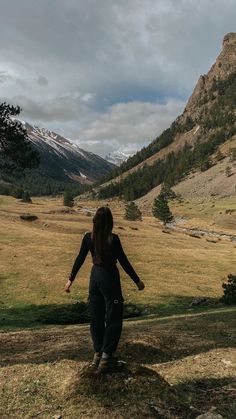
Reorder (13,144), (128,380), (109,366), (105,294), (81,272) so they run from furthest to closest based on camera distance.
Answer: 1. (81,272)
2. (13,144)
3. (105,294)
4. (109,366)
5. (128,380)

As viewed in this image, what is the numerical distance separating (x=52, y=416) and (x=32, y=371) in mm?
2483

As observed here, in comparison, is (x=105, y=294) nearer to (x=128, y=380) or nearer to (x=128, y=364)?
(x=128, y=364)

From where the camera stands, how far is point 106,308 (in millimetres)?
9547

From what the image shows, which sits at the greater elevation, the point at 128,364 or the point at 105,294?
the point at 105,294

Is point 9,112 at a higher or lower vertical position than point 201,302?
higher

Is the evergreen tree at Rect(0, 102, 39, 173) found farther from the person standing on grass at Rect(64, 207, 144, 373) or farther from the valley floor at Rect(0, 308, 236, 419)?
the person standing on grass at Rect(64, 207, 144, 373)

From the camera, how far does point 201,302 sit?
3097 cm

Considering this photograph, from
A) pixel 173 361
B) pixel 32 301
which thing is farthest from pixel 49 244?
pixel 173 361

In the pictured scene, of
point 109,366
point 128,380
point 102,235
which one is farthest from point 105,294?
point 128,380

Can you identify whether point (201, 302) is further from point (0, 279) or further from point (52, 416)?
point (52, 416)

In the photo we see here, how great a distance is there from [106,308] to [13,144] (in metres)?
19.5

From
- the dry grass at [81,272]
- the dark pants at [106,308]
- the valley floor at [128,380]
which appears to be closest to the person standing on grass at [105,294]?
the dark pants at [106,308]

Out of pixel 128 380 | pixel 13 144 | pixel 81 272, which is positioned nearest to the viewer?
pixel 128 380

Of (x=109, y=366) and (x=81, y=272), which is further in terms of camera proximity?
(x=81, y=272)
